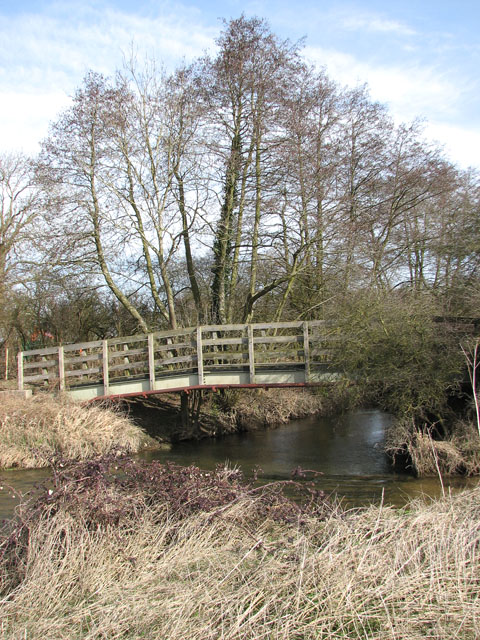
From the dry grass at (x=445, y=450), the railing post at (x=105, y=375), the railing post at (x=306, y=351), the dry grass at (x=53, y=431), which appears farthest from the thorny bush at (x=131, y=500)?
the railing post at (x=105, y=375)

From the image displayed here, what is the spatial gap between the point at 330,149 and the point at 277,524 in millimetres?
14531

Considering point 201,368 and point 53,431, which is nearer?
point 53,431

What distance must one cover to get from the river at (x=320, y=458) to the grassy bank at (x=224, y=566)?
1.98 meters

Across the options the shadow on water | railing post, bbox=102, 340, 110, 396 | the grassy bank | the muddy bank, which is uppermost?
railing post, bbox=102, 340, 110, 396

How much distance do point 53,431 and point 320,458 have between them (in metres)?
5.65

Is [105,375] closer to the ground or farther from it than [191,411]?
farther from it

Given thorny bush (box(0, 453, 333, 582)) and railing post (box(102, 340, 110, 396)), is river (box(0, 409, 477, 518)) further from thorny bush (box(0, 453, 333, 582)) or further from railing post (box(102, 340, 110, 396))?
railing post (box(102, 340, 110, 396))

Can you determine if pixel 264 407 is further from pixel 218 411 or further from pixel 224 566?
pixel 224 566

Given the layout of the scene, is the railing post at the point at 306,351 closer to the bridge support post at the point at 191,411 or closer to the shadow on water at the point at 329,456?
the shadow on water at the point at 329,456

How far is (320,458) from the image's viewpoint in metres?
11.7

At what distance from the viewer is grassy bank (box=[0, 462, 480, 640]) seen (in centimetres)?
334

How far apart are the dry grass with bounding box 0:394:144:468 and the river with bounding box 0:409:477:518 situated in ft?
1.58

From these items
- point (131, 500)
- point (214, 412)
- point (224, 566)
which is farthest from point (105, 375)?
point (224, 566)

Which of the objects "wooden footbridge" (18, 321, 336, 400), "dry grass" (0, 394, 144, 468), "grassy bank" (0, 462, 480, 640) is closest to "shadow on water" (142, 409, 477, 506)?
"dry grass" (0, 394, 144, 468)
